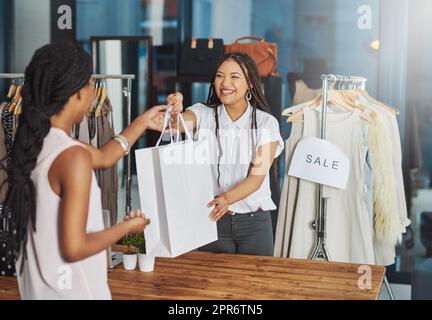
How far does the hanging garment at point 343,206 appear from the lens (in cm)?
271

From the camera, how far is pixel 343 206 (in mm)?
2775

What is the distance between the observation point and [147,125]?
1746mm

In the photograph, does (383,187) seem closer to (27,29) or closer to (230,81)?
(230,81)

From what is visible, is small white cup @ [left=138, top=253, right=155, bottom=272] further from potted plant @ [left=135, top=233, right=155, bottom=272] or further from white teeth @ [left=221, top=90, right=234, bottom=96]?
white teeth @ [left=221, top=90, right=234, bottom=96]

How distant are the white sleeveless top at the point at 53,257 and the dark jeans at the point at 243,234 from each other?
96cm

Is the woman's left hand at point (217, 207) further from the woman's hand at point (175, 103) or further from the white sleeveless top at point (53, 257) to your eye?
the white sleeveless top at point (53, 257)

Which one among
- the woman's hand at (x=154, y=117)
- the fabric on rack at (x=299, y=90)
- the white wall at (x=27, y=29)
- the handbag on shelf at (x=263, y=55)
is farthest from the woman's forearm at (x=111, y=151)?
the white wall at (x=27, y=29)

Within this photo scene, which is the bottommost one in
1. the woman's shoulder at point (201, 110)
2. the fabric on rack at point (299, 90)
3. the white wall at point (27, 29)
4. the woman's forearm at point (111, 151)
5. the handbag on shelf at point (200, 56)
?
the woman's forearm at point (111, 151)

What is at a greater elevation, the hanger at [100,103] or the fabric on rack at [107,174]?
the hanger at [100,103]

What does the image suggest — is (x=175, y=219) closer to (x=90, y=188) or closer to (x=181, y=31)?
(x=90, y=188)

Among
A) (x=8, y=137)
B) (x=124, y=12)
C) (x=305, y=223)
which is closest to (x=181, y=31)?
(x=124, y=12)

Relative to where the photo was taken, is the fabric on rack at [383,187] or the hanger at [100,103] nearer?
the fabric on rack at [383,187]

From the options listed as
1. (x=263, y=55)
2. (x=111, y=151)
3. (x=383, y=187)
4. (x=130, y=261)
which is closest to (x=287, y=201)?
(x=383, y=187)

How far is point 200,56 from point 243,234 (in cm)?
130
